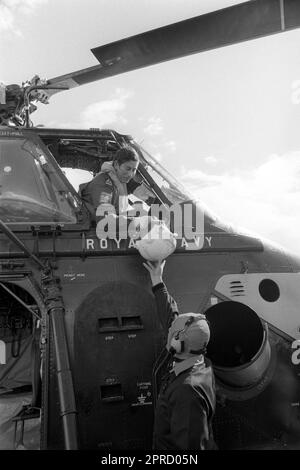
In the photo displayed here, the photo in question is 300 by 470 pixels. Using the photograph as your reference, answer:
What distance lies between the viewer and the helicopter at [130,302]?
370 cm

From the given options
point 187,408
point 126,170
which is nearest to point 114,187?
point 126,170

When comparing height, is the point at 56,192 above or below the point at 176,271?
above

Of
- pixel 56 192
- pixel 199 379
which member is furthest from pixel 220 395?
pixel 56 192

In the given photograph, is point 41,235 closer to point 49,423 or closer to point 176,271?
point 176,271

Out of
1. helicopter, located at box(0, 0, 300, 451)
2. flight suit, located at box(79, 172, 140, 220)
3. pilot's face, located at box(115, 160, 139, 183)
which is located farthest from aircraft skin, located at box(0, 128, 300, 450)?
pilot's face, located at box(115, 160, 139, 183)

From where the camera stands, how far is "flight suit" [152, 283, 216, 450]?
113 inches

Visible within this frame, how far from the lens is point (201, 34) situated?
4.51 meters

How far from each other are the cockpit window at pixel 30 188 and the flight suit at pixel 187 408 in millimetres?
1793

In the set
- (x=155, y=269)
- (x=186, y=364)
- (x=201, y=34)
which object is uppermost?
(x=201, y=34)

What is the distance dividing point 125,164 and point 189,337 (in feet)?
6.40

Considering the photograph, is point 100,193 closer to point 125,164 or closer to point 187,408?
point 125,164

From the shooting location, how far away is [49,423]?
351 centimetres
